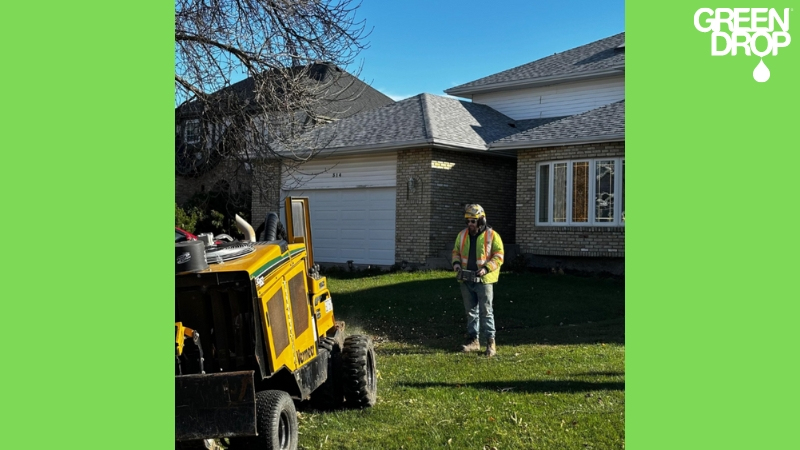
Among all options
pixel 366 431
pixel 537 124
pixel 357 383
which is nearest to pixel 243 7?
pixel 357 383

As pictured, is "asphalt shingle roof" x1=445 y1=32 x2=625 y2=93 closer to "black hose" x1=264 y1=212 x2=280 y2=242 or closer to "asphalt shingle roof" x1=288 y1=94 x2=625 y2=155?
"asphalt shingle roof" x1=288 y1=94 x2=625 y2=155

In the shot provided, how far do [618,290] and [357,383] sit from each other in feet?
34.2

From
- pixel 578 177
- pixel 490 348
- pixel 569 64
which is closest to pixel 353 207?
pixel 578 177

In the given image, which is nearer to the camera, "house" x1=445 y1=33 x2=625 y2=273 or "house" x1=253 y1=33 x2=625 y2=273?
"house" x1=445 y1=33 x2=625 y2=273

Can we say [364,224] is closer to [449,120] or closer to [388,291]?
[449,120]

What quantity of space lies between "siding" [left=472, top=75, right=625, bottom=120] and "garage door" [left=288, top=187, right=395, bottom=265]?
17.7ft

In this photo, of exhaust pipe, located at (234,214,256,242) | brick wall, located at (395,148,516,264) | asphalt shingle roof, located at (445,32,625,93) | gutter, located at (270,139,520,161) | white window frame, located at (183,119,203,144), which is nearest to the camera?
exhaust pipe, located at (234,214,256,242)

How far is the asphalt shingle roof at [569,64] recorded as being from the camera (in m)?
22.7

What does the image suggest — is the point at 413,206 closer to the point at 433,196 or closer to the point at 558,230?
the point at 433,196

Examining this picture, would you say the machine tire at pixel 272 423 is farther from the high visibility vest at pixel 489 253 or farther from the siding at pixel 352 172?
the siding at pixel 352 172

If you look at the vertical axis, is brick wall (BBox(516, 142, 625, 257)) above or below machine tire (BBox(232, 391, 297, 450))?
above

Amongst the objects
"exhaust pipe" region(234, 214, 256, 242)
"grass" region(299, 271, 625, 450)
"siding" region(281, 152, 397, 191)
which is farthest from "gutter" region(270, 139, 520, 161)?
"exhaust pipe" region(234, 214, 256, 242)

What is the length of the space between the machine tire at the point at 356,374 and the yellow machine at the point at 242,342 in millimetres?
581

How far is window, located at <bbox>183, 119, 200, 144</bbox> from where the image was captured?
11766 millimetres
